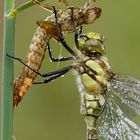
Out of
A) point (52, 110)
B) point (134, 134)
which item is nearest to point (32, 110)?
point (52, 110)

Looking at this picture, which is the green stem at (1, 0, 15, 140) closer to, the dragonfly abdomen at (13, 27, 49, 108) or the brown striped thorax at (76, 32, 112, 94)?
the dragonfly abdomen at (13, 27, 49, 108)

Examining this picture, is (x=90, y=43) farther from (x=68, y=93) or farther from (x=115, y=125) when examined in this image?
(x=68, y=93)

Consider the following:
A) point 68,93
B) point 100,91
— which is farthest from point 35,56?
point 68,93

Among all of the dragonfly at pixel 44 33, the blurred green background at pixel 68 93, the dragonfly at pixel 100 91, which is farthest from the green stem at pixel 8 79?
the blurred green background at pixel 68 93

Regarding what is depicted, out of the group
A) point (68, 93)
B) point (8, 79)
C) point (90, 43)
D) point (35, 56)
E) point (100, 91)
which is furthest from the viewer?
point (68, 93)

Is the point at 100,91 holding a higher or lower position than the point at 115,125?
higher

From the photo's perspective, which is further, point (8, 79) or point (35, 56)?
point (35, 56)
